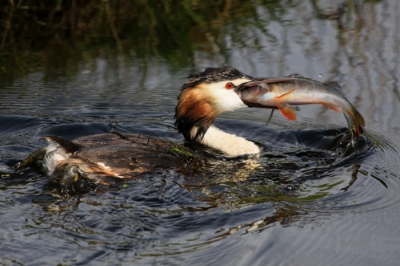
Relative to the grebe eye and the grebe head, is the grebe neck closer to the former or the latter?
the grebe head

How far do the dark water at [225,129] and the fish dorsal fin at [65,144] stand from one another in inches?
12.0

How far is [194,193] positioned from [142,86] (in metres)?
2.74

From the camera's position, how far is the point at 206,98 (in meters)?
6.61

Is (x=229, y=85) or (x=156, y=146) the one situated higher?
(x=229, y=85)

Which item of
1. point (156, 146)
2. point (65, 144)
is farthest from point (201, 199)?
point (65, 144)

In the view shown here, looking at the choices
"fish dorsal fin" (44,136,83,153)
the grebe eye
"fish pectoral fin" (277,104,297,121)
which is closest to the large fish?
"fish pectoral fin" (277,104,297,121)

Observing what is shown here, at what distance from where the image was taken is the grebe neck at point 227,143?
6.59 meters

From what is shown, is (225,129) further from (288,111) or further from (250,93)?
(288,111)

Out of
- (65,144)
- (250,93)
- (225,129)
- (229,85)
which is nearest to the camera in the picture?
(65,144)

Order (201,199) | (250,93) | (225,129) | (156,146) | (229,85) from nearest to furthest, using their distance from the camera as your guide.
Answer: (201,199), (156,146), (250,93), (229,85), (225,129)

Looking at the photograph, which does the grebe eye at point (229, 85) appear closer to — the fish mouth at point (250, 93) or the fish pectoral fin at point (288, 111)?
the fish mouth at point (250, 93)

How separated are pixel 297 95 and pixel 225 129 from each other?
1.48m

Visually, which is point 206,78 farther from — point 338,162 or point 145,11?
point 145,11

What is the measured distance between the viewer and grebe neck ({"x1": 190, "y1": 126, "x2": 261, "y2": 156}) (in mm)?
6592
